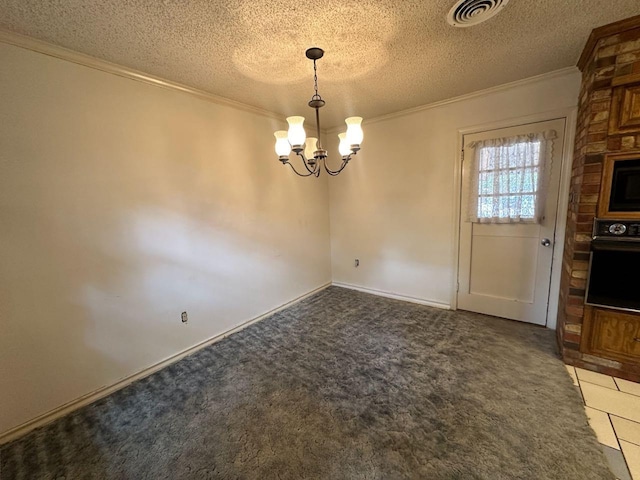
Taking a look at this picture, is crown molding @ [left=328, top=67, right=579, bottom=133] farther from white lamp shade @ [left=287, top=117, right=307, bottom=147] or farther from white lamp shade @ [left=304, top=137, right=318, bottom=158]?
white lamp shade @ [left=287, top=117, right=307, bottom=147]

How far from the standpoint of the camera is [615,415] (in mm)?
1702

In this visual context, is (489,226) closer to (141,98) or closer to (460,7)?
(460,7)

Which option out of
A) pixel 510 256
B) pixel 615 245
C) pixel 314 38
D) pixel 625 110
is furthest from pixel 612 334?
pixel 314 38

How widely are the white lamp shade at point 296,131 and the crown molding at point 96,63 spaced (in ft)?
4.38

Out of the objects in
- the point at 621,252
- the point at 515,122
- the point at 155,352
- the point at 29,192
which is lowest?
the point at 155,352

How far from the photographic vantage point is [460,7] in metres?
1.53

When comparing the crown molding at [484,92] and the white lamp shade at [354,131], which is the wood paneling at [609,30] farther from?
the white lamp shade at [354,131]

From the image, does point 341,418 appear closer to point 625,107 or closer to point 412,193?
point 412,193

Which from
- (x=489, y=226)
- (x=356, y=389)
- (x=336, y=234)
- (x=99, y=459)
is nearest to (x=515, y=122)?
(x=489, y=226)

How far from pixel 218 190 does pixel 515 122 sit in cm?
308

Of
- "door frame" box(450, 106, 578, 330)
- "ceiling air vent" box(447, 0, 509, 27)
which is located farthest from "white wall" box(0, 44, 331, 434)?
"door frame" box(450, 106, 578, 330)

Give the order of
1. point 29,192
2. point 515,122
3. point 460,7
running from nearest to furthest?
point 460,7
point 29,192
point 515,122

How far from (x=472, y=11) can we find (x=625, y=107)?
1.27m

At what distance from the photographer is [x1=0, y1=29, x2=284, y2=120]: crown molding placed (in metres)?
1.68
